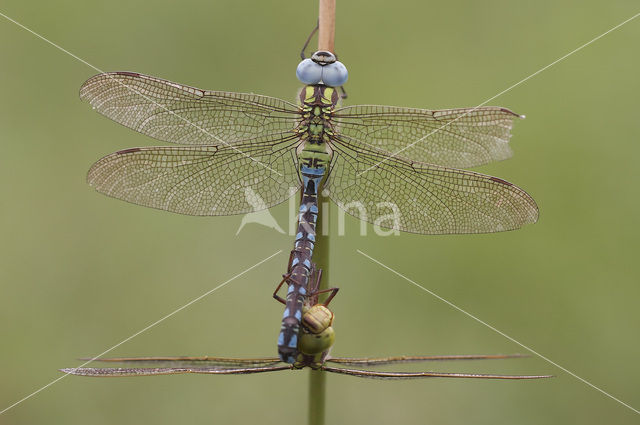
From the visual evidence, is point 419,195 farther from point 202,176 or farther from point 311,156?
point 202,176

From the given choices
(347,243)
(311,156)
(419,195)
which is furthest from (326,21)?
(347,243)

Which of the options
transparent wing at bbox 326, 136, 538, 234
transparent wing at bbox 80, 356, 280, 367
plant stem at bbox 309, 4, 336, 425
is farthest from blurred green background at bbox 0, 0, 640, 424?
transparent wing at bbox 80, 356, 280, 367

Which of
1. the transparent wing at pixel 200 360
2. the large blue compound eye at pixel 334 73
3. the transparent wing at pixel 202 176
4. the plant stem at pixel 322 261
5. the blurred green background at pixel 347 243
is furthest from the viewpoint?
the blurred green background at pixel 347 243

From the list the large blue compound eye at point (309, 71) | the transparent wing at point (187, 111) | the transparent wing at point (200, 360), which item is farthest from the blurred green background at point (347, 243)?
the transparent wing at point (200, 360)

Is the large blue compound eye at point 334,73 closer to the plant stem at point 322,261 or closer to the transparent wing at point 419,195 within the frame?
the transparent wing at point 419,195

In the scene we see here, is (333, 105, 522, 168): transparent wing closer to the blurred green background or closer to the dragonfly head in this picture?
the dragonfly head

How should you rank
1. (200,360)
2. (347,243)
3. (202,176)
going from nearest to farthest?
(200,360), (202,176), (347,243)

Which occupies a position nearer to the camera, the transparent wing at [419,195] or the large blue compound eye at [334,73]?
the transparent wing at [419,195]
